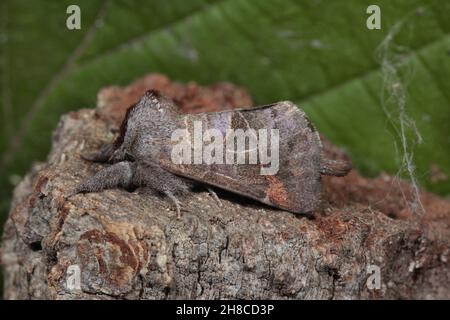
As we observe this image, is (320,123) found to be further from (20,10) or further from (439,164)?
(20,10)

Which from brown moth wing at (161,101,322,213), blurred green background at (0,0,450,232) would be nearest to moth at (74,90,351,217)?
brown moth wing at (161,101,322,213)

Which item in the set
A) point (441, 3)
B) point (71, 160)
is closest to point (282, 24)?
point (441, 3)

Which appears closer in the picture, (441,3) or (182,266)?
(182,266)

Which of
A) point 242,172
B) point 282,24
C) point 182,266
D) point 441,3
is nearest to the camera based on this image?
point 182,266

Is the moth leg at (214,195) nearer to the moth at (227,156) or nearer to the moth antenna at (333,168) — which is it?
the moth at (227,156)

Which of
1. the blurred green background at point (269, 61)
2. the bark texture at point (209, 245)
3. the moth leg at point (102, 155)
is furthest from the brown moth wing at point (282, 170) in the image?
the blurred green background at point (269, 61)

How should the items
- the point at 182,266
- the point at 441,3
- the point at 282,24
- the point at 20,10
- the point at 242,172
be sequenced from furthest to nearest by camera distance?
the point at 20,10 → the point at 282,24 → the point at 441,3 → the point at 242,172 → the point at 182,266
